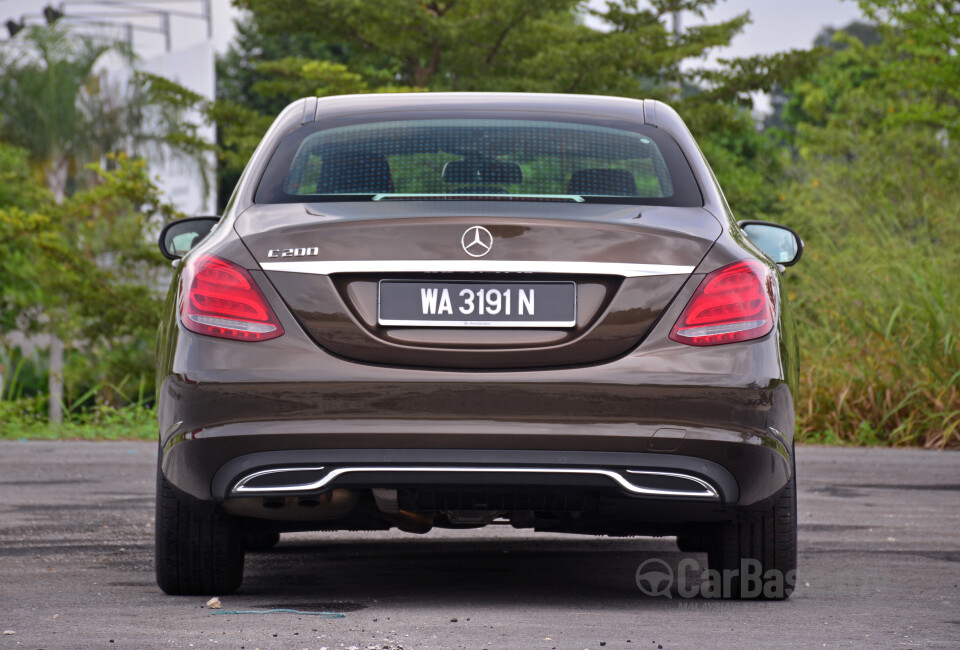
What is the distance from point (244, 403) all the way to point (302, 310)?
29 cm

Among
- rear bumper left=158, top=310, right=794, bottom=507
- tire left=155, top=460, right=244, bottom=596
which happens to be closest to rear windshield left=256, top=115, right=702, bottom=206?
rear bumper left=158, top=310, right=794, bottom=507

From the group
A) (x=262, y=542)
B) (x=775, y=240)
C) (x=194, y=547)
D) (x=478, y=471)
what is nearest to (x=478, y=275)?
(x=478, y=471)

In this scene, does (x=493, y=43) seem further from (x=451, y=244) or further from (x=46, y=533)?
(x=451, y=244)

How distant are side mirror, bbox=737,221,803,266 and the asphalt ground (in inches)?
44.2

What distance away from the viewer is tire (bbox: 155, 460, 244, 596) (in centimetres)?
431

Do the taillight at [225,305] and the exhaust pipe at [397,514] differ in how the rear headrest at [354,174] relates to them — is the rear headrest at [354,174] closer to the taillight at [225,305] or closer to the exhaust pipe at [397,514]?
the taillight at [225,305]

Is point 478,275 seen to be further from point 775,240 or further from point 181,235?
point 181,235

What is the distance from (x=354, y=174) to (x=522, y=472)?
3.71 ft

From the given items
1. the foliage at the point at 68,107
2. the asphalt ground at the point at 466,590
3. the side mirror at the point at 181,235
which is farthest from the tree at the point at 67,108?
the side mirror at the point at 181,235

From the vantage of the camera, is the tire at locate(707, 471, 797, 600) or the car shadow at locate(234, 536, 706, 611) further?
the car shadow at locate(234, 536, 706, 611)

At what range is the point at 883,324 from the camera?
37.9 ft

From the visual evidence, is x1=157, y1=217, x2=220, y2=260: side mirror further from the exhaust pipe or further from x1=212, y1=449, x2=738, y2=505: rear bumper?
x1=212, y1=449, x2=738, y2=505: rear bumper

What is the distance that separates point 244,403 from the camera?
3867mm

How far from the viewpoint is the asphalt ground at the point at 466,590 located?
3758 mm
